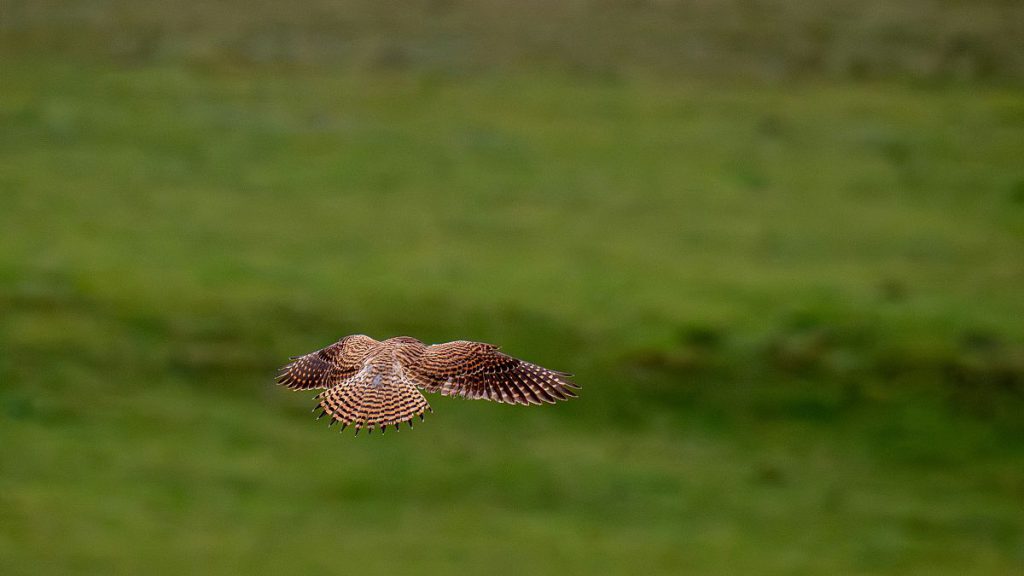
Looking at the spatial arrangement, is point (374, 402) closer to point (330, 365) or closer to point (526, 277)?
point (330, 365)

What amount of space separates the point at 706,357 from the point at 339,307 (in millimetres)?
6559

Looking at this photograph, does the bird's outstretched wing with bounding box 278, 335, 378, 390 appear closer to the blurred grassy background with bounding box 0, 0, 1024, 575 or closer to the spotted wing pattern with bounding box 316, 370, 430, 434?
the spotted wing pattern with bounding box 316, 370, 430, 434

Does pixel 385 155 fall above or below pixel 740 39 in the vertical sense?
below

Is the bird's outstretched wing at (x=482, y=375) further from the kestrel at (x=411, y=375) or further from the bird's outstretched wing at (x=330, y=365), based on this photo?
the bird's outstretched wing at (x=330, y=365)

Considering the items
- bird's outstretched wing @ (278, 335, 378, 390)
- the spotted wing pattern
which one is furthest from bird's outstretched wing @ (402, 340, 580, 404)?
the spotted wing pattern

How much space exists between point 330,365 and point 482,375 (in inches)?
52.9

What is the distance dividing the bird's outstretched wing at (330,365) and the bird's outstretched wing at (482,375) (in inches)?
20.6

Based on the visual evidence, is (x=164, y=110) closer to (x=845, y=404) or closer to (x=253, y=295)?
(x=253, y=295)

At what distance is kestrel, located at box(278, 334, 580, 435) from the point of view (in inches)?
459

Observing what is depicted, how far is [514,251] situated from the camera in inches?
1153

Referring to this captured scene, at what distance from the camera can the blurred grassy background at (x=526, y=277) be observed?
76.5 feet

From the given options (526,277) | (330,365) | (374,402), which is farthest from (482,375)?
(526,277)

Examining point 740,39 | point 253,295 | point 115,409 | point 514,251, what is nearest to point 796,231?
point 514,251

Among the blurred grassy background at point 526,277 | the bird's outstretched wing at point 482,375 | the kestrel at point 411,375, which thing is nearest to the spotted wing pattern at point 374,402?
the kestrel at point 411,375
